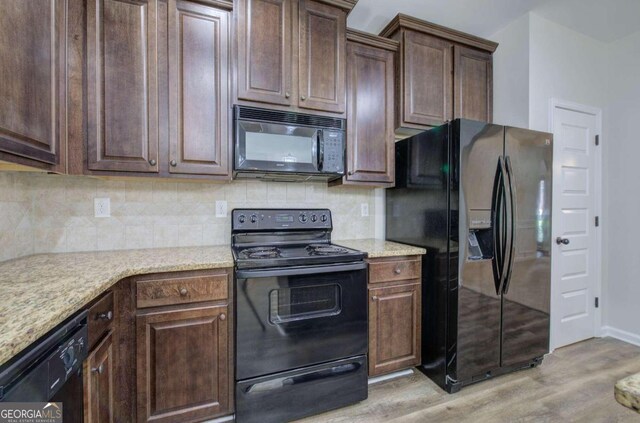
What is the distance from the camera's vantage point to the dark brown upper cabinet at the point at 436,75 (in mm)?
2324

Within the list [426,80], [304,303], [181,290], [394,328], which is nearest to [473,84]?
[426,80]

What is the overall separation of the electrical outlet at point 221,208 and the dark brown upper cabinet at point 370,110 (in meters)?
0.86

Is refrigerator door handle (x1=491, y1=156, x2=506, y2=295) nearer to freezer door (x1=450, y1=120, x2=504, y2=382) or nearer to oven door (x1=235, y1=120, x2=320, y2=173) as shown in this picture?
freezer door (x1=450, y1=120, x2=504, y2=382)

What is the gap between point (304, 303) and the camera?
1729 millimetres

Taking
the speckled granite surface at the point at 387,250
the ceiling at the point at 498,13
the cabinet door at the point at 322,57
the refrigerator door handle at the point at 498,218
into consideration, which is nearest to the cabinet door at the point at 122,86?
the cabinet door at the point at 322,57

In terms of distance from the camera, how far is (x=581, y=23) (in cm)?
251

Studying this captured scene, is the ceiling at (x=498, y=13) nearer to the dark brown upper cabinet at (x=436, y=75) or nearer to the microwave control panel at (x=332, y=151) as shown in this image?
the dark brown upper cabinet at (x=436, y=75)

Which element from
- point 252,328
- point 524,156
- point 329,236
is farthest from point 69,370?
point 524,156

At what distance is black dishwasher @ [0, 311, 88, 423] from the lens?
26.8 inches

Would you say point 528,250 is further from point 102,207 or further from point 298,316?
point 102,207

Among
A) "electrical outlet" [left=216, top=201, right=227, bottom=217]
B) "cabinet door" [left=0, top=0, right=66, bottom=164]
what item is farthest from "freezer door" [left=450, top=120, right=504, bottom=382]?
"cabinet door" [left=0, top=0, right=66, bottom=164]

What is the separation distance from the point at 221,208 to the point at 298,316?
0.98 meters

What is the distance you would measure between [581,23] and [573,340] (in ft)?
9.04

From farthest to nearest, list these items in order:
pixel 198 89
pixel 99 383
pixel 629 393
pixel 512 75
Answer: pixel 512 75
pixel 198 89
pixel 99 383
pixel 629 393
